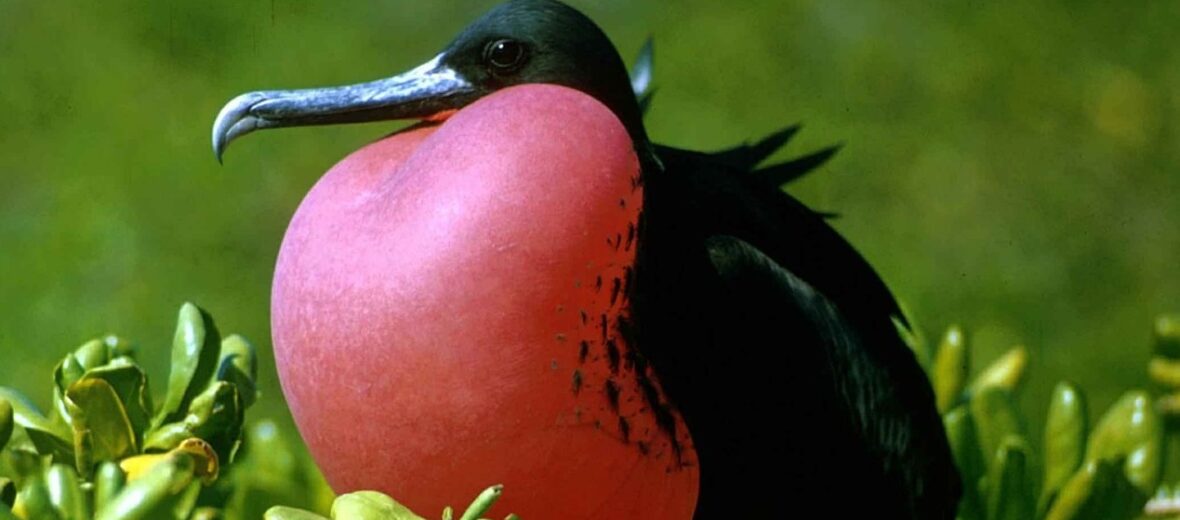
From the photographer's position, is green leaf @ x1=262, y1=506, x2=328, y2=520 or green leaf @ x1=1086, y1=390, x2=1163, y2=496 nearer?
green leaf @ x1=262, y1=506, x2=328, y2=520

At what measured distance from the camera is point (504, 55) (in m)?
1.29

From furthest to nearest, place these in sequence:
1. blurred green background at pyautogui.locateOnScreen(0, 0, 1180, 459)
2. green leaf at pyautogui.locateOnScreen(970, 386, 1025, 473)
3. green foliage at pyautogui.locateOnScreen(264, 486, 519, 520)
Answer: blurred green background at pyautogui.locateOnScreen(0, 0, 1180, 459)
green leaf at pyautogui.locateOnScreen(970, 386, 1025, 473)
green foliage at pyautogui.locateOnScreen(264, 486, 519, 520)

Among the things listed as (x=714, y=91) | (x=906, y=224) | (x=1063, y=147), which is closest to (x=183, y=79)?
(x=714, y=91)

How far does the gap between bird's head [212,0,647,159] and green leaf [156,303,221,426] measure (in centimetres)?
12

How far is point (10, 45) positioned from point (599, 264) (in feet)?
7.00

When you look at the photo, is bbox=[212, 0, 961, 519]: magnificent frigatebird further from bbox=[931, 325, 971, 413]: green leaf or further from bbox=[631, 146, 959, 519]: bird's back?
bbox=[931, 325, 971, 413]: green leaf

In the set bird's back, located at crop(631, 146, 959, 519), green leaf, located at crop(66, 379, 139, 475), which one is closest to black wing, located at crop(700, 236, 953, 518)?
bird's back, located at crop(631, 146, 959, 519)

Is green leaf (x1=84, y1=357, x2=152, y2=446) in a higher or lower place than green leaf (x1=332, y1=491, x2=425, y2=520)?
higher

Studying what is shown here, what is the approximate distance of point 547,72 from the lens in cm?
128

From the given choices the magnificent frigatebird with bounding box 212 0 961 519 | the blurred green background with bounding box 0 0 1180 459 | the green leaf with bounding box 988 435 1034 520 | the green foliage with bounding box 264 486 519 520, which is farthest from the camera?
the blurred green background with bounding box 0 0 1180 459

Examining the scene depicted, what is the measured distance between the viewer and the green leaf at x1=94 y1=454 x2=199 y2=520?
3.32 feet

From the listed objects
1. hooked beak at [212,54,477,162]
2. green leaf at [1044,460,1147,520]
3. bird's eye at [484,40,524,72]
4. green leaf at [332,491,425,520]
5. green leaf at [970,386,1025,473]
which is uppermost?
bird's eye at [484,40,524,72]

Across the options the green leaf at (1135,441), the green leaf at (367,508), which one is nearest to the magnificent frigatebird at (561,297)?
the green leaf at (367,508)

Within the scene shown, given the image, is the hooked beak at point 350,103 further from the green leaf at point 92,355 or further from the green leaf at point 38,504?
the green leaf at point 38,504
